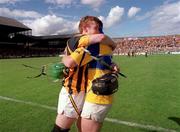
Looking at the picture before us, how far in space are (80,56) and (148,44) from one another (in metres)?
96.3

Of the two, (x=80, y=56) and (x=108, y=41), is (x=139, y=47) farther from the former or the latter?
(x=80, y=56)

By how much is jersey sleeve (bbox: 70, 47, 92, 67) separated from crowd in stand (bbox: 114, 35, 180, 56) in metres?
84.4

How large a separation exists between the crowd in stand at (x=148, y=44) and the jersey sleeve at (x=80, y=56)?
8444cm

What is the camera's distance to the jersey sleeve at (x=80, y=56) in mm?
4031

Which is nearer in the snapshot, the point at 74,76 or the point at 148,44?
the point at 74,76

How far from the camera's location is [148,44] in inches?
3875

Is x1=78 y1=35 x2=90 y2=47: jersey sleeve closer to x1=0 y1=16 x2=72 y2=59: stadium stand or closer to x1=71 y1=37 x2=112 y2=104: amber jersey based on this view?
x1=71 y1=37 x2=112 y2=104: amber jersey

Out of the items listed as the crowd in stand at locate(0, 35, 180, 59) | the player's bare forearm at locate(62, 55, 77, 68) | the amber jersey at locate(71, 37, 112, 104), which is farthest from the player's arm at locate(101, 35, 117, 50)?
the crowd in stand at locate(0, 35, 180, 59)

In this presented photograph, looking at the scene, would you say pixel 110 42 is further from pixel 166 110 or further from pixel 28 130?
pixel 166 110

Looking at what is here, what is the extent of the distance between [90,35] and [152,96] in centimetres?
763

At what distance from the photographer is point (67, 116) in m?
4.40

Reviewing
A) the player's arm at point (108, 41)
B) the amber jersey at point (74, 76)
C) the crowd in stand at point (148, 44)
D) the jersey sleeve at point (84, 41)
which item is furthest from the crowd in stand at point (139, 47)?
the jersey sleeve at point (84, 41)

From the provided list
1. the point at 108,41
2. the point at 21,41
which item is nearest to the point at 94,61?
the point at 108,41

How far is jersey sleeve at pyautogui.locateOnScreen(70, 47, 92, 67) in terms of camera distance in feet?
13.2
